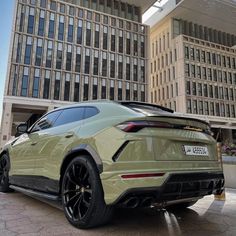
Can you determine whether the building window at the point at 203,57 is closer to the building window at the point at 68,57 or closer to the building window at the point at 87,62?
the building window at the point at 87,62

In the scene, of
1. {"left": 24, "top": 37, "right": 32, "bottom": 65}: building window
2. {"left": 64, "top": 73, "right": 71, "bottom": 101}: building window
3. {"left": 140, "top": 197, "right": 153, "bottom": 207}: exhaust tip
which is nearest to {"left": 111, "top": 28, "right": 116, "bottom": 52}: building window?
{"left": 64, "top": 73, "right": 71, "bottom": 101}: building window

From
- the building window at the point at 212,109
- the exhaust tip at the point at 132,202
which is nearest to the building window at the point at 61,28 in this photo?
the building window at the point at 212,109

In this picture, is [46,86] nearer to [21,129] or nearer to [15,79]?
[15,79]

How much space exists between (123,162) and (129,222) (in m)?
1.04

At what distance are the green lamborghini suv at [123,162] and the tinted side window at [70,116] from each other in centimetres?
2

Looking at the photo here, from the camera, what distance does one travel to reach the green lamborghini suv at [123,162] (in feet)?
7.38

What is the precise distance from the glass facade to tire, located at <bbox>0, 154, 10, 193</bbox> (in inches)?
975

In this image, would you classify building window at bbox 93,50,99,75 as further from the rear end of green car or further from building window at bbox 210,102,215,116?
the rear end of green car

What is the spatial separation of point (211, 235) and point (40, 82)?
2920 cm

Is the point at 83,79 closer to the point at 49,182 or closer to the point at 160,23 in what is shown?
the point at 160,23

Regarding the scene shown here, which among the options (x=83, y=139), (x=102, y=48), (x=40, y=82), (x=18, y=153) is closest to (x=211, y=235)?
(x=83, y=139)

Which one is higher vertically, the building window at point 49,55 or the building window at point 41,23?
the building window at point 41,23

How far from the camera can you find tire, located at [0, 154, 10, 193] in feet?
14.8

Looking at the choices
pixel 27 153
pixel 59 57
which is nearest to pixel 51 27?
pixel 59 57
